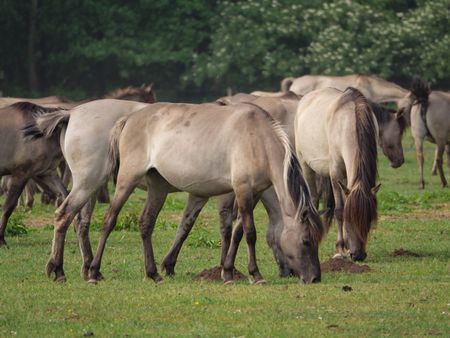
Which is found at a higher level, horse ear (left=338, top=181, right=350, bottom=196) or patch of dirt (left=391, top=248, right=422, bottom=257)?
horse ear (left=338, top=181, right=350, bottom=196)

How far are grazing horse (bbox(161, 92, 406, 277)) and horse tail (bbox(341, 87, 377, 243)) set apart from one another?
80 cm

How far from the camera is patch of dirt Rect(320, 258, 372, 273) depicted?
494 inches

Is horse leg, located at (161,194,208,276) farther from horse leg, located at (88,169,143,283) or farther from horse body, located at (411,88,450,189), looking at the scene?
horse body, located at (411,88,450,189)

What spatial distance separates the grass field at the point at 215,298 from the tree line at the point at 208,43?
94.4 ft

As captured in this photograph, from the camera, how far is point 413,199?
20.5 m

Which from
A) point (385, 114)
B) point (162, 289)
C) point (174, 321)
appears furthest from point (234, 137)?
point (385, 114)

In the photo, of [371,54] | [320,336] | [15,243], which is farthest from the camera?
[371,54]

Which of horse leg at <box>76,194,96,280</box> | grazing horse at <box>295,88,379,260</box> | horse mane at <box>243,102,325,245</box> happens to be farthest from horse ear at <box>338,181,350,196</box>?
horse leg at <box>76,194,96,280</box>

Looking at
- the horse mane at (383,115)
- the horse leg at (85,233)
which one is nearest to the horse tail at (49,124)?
the horse leg at (85,233)

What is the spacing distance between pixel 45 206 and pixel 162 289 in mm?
9736

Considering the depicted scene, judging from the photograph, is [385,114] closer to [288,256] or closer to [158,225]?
[158,225]

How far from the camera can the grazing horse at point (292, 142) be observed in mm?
12047

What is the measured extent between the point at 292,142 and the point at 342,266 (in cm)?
410

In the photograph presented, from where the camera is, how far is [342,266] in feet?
41.5
